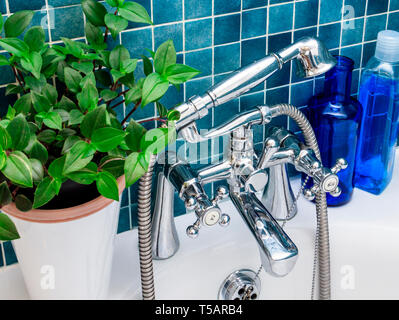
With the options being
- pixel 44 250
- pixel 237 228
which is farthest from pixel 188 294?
pixel 44 250

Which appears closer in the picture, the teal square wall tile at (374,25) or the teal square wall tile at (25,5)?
the teal square wall tile at (25,5)

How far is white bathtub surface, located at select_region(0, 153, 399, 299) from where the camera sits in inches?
30.5

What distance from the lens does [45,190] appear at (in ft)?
1.64

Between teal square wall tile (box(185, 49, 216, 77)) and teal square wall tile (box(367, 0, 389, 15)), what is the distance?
29 centimetres

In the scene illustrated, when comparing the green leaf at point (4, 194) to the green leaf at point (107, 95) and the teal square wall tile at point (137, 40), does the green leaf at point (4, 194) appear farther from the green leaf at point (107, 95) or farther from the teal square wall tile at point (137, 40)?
the teal square wall tile at point (137, 40)

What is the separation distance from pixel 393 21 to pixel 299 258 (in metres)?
0.42

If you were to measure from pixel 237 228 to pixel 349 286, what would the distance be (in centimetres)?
22

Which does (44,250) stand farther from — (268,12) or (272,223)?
(268,12)

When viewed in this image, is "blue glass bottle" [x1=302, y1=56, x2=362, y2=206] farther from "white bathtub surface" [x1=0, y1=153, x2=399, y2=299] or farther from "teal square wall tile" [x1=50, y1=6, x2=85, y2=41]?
"teal square wall tile" [x1=50, y1=6, x2=85, y2=41]

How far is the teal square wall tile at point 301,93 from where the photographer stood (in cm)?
87

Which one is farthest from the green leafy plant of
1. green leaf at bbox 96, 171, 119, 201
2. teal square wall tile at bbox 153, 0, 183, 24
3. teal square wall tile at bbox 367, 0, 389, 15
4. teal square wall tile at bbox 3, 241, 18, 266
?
teal square wall tile at bbox 367, 0, 389, 15

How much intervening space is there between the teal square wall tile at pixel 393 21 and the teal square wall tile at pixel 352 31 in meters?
0.06

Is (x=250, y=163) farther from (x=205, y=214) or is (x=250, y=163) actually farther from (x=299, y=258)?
(x=299, y=258)

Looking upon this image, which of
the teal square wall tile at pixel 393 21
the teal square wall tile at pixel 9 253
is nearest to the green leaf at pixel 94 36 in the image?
the teal square wall tile at pixel 9 253
